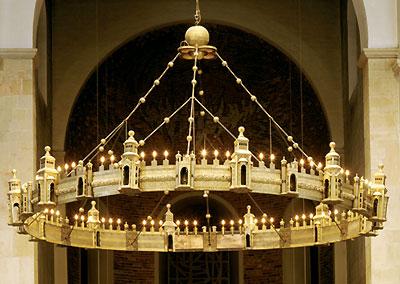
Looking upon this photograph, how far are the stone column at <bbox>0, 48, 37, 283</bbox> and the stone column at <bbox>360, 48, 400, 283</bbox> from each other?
361 centimetres

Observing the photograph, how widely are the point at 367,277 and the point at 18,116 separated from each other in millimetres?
4120

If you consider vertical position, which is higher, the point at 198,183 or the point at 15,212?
the point at 198,183

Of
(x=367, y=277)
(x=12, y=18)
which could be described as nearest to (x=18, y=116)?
(x=12, y=18)

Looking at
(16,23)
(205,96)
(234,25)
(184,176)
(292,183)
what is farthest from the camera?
(205,96)

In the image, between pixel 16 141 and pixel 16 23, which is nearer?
pixel 16 141

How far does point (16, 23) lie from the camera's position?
16141mm

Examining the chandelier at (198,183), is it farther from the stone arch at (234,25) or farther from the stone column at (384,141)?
the stone arch at (234,25)

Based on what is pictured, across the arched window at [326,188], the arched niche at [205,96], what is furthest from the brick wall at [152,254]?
the arched window at [326,188]

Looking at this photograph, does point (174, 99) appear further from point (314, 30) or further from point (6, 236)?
point (6, 236)

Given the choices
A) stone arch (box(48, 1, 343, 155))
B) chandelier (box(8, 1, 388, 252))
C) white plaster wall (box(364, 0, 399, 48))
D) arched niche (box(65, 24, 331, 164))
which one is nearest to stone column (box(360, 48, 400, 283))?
white plaster wall (box(364, 0, 399, 48))

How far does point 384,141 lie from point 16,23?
13.8 ft

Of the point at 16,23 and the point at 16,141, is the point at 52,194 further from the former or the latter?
the point at 16,23

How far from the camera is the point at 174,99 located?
21.9 metres

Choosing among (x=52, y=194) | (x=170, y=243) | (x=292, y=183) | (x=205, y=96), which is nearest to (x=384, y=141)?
(x=170, y=243)
